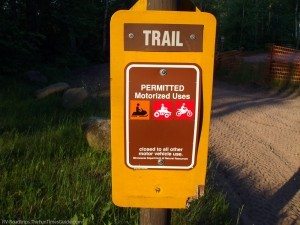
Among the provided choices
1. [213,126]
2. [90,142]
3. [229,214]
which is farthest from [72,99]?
[229,214]

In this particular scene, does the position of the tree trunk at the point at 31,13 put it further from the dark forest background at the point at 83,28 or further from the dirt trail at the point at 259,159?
the dirt trail at the point at 259,159

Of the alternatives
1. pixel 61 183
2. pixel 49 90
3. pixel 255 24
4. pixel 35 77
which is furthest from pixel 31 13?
pixel 255 24

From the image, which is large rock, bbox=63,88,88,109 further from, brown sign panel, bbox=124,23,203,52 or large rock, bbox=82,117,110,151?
brown sign panel, bbox=124,23,203,52

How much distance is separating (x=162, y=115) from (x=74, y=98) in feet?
26.7

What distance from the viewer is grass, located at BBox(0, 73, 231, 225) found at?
3836 millimetres

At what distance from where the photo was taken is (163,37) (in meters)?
1.97

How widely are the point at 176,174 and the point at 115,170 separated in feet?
0.94

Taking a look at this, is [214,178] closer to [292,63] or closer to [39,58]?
[292,63]

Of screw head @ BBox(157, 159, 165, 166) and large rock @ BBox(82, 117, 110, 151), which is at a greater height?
screw head @ BBox(157, 159, 165, 166)

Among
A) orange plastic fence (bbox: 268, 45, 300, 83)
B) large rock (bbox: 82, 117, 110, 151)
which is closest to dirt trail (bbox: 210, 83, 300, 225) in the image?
large rock (bbox: 82, 117, 110, 151)

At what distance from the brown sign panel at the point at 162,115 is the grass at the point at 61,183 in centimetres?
143

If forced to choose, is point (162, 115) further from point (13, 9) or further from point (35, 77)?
point (13, 9)

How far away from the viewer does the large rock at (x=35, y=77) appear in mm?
15492

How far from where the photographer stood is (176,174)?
7.04 feet
